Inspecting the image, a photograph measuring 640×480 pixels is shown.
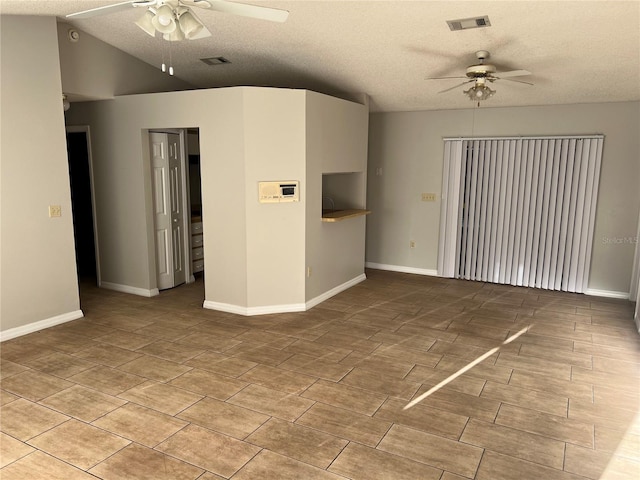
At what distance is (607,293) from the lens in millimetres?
5891

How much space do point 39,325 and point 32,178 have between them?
1.41 metres

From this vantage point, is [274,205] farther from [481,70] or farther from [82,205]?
[82,205]

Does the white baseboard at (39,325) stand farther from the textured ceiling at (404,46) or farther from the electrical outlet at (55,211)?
the textured ceiling at (404,46)

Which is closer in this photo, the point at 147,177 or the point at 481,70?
the point at 481,70

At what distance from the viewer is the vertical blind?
19.2 ft

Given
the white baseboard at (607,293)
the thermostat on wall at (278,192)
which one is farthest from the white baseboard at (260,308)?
the white baseboard at (607,293)

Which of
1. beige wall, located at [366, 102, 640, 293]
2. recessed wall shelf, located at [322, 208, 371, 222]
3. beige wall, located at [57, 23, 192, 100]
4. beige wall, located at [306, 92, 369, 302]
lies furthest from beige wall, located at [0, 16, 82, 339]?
beige wall, located at [366, 102, 640, 293]

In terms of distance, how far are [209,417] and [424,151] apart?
501 centimetres

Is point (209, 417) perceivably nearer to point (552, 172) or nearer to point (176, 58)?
point (176, 58)

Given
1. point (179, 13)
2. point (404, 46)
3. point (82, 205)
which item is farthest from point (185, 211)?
point (179, 13)

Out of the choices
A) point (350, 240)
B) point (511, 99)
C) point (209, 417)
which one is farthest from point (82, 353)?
point (511, 99)

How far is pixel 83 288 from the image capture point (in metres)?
5.98

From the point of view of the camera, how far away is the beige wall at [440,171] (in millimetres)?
5641

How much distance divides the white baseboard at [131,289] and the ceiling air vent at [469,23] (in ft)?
14.3
